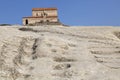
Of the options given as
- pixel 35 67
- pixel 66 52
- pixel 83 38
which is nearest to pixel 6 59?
pixel 35 67

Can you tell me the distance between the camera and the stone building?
5831 centimetres

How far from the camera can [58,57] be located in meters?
19.4

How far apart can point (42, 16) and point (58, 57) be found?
4081 cm

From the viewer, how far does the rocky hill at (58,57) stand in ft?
56.2

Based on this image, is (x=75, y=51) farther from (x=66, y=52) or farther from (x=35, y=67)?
(x=35, y=67)

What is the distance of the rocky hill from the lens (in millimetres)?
17125

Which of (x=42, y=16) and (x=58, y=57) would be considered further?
(x=42, y=16)

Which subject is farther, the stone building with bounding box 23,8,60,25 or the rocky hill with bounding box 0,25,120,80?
the stone building with bounding box 23,8,60,25

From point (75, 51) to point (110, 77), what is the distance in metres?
3.93

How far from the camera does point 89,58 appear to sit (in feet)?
64.2

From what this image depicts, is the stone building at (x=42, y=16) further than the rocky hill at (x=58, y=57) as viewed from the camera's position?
Yes

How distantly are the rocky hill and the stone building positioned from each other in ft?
109

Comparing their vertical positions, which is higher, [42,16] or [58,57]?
[42,16]

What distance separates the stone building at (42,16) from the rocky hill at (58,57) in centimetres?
3329
